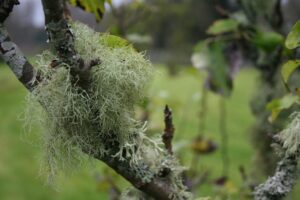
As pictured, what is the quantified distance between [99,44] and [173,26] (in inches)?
427

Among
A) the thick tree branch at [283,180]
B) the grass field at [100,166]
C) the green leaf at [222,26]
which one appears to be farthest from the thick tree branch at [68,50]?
the grass field at [100,166]

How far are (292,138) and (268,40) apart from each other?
15.6 inches

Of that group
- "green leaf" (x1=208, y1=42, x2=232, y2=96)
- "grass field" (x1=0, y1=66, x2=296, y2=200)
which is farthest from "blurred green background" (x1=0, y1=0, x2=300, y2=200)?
"green leaf" (x1=208, y1=42, x2=232, y2=96)

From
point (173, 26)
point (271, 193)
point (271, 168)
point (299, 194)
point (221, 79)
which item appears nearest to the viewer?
point (271, 193)

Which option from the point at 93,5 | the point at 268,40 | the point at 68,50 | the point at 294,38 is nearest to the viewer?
the point at 68,50

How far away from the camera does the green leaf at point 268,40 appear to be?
0.90 m

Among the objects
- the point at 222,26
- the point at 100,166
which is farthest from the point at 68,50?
the point at 100,166

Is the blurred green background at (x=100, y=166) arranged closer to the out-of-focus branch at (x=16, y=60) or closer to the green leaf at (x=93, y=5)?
the green leaf at (x=93, y=5)

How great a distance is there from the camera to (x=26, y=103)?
0.50 meters

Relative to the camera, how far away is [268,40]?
2.97 ft

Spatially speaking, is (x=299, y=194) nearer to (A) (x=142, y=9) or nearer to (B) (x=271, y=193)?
(A) (x=142, y=9)

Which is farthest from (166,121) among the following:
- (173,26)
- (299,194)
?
(173,26)

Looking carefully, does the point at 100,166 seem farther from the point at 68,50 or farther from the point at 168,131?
the point at 68,50

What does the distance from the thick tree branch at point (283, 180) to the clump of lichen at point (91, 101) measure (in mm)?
158
